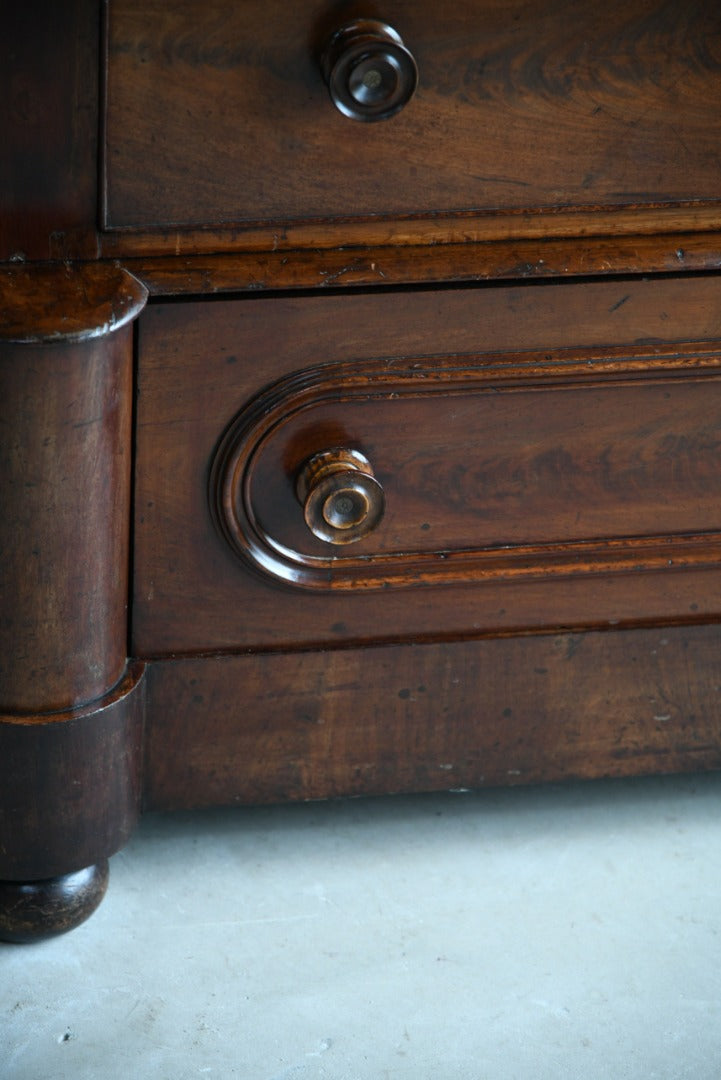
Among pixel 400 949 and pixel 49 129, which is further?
pixel 400 949

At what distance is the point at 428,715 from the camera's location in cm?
106

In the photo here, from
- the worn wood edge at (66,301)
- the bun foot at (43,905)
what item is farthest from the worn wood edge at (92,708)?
the worn wood edge at (66,301)

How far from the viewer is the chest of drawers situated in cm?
86

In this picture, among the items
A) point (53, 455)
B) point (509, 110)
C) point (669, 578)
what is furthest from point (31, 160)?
point (669, 578)

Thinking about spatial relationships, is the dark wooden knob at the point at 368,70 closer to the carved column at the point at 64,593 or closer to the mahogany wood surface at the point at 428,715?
the carved column at the point at 64,593

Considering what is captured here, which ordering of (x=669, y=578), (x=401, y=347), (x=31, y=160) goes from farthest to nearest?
(x=669, y=578), (x=401, y=347), (x=31, y=160)

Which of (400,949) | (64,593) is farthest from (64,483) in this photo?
(400,949)

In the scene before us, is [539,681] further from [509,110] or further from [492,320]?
[509,110]

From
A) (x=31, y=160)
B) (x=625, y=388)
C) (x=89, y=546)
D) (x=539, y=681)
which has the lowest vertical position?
(x=539, y=681)

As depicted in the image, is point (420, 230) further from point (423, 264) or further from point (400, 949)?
point (400, 949)

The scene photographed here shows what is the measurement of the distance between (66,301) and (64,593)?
18 cm

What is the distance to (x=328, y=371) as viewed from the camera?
0.95m

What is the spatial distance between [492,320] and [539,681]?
0.27 meters

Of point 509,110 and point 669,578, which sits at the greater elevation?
point 509,110
